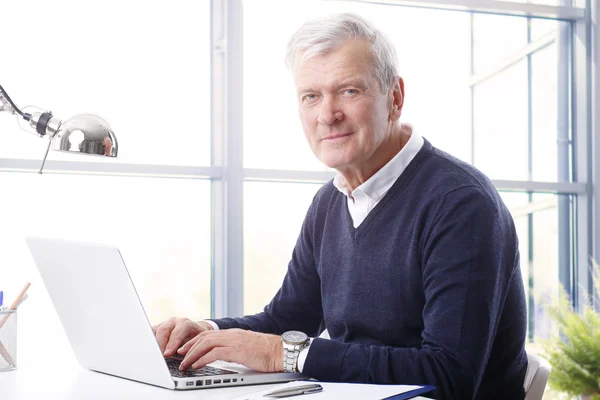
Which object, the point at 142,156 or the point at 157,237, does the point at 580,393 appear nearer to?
the point at 157,237

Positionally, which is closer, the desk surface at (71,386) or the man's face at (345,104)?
the desk surface at (71,386)

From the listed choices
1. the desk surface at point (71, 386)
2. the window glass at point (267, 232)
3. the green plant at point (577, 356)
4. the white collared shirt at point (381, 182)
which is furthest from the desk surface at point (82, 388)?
the green plant at point (577, 356)

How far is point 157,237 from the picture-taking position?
11.0 feet

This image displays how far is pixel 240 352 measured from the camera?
4.80 ft

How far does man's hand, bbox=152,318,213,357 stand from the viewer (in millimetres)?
1628

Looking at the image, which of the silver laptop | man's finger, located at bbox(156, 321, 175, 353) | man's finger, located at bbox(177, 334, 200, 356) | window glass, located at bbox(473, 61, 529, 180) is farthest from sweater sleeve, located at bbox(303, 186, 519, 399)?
window glass, located at bbox(473, 61, 529, 180)

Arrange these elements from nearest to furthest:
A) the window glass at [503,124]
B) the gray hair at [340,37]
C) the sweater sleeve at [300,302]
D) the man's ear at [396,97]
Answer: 1. the gray hair at [340,37]
2. the man's ear at [396,97]
3. the sweater sleeve at [300,302]
4. the window glass at [503,124]

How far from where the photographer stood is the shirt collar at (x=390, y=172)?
183 centimetres

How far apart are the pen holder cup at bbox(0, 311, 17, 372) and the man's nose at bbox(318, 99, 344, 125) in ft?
2.90

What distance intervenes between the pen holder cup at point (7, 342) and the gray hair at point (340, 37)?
95 cm

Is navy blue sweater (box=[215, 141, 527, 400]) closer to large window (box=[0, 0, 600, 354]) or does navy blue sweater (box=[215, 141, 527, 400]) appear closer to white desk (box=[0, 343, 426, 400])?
white desk (box=[0, 343, 426, 400])

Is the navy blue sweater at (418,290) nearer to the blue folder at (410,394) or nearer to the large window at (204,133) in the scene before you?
the blue folder at (410,394)

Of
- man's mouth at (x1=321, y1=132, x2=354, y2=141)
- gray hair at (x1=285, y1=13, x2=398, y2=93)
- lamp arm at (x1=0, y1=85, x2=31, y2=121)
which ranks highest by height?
gray hair at (x1=285, y1=13, x2=398, y2=93)

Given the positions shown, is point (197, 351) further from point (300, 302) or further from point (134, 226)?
point (134, 226)
